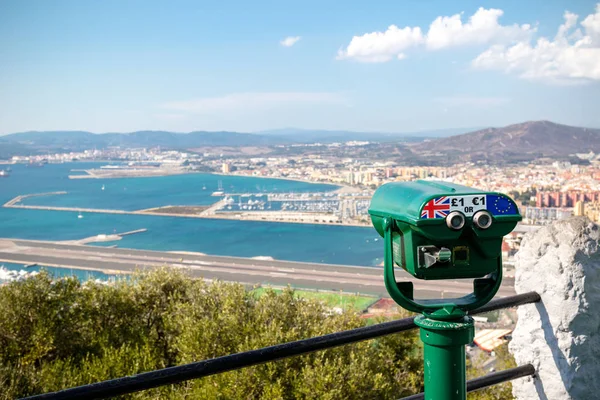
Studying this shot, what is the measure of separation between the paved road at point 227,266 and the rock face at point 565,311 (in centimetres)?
3196

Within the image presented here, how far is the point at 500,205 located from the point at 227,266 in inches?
1809

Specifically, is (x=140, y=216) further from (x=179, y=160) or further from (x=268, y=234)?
(x=179, y=160)

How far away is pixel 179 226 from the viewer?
73.6 m

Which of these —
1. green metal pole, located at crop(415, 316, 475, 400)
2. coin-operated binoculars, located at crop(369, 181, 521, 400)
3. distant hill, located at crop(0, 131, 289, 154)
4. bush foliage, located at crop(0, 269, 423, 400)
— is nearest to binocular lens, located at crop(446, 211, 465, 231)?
coin-operated binoculars, located at crop(369, 181, 521, 400)

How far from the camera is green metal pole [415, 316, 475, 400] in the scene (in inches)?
51.4

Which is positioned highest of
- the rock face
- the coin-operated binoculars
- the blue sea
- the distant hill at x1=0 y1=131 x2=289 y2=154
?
the distant hill at x1=0 y1=131 x2=289 y2=154

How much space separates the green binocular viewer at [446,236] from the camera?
1.22 meters

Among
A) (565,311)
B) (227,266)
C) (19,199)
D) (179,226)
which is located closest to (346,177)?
(179,226)

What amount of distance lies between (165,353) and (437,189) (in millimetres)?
8623

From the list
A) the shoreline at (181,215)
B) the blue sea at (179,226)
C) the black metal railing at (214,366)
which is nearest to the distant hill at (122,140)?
the blue sea at (179,226)

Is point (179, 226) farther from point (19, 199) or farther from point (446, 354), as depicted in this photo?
point (446, 354)

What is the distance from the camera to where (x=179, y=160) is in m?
147

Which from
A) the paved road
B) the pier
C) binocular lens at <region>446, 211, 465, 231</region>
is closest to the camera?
binocular lens at <region>446, 211, 465, 231</region>

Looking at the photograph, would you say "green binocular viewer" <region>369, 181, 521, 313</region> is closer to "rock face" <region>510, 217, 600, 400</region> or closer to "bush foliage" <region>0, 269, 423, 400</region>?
"rock face" <region>510, 217, 600, 400</region>
